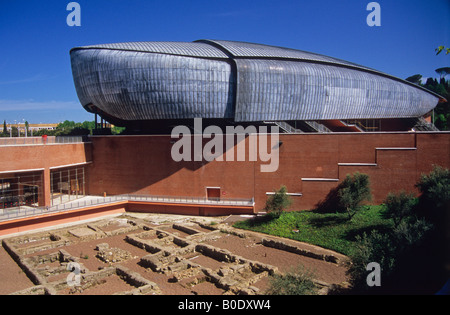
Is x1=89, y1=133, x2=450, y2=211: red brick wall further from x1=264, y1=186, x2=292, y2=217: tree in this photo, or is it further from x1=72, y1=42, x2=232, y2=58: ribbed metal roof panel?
x1=72, y1=42, x2=232, y2=58: ribbed metal roof panel

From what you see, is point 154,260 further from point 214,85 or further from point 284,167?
point 214,85

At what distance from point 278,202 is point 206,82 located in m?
12.3

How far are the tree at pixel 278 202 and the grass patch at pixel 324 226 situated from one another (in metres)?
0.54

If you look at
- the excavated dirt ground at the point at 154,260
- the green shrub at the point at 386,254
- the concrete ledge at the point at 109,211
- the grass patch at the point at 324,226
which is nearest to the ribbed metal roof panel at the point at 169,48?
the concrete ledge at the point at 109,211

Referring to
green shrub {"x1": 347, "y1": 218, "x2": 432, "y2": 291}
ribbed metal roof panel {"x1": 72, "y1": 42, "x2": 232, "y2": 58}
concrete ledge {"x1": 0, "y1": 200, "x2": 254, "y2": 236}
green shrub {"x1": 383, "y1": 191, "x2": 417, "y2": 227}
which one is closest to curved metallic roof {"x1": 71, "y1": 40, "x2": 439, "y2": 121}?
ribbed metal roof panel {"x1": 72, "y1": 42, "x2": 232, "y2": 58}

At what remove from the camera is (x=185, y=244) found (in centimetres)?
1978

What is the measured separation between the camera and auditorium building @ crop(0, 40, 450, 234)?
25000 millimetres

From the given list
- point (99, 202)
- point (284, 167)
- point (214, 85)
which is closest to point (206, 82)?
point (214, 85)

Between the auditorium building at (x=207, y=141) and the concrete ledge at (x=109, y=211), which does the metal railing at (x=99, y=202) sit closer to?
the auditorium building at (x=207, y=141)

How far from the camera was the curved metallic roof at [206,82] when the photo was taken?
2838 cm

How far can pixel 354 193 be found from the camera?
2308 cm
